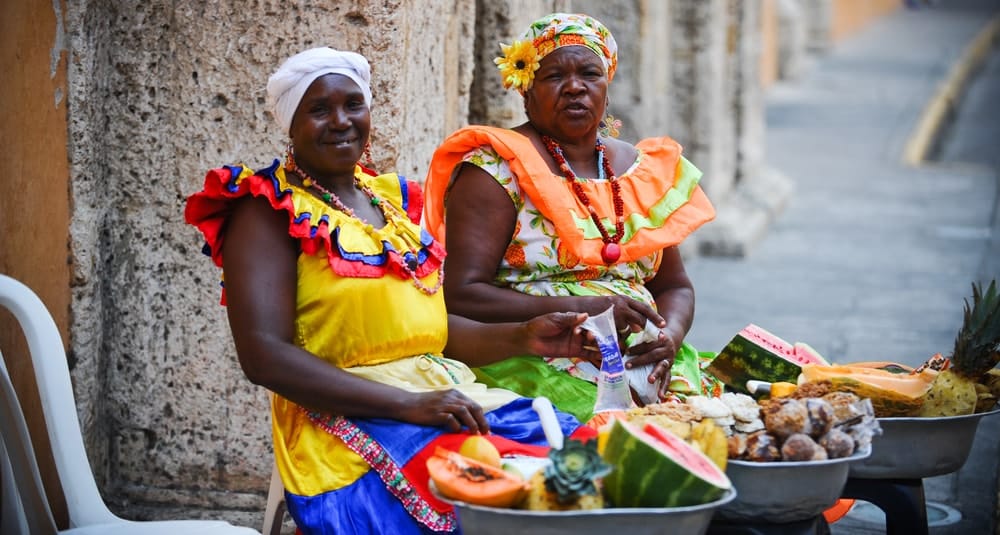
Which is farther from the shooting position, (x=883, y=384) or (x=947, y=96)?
(x=947, y=96)

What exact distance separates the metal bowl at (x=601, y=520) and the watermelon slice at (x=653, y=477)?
0.09ft

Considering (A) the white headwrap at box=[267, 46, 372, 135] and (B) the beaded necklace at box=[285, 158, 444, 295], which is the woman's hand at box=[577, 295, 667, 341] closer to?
(B) the beaded necklace at box=[285, 158, 444, 295]

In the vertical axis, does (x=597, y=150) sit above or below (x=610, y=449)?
above

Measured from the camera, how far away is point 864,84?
20.1m

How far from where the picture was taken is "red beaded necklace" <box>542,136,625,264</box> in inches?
126

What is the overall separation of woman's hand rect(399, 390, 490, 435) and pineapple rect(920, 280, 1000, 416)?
959 millimetres

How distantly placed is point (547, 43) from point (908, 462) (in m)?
1.38

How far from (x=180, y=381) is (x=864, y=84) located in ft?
59.0

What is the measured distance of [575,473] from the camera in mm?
2027

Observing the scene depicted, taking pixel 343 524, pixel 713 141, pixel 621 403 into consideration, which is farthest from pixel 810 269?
pixel 343 524

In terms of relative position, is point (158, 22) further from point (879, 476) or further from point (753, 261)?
point (753, 261)

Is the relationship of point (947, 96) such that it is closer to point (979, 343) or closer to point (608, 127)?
point (608, 127)

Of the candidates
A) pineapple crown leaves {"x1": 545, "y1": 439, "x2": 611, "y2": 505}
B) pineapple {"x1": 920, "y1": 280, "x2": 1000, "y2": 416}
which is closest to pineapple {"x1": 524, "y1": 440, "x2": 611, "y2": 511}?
pineapple crown leaves {"x1": 545, "y1": 439, "x2": 611, "y2": 505}

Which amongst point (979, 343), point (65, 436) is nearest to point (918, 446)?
point (979, 343)
